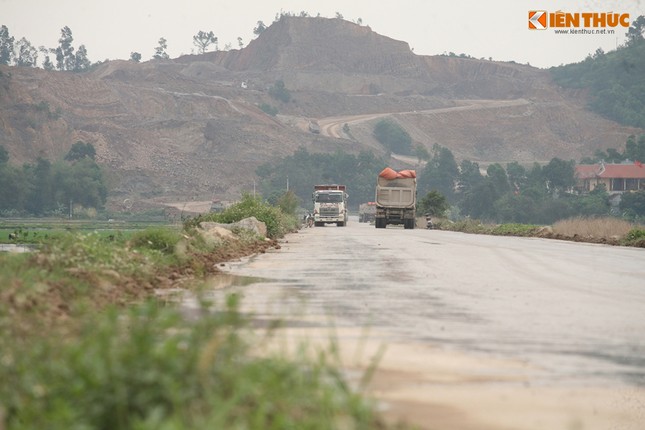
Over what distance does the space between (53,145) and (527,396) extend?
6763 inches

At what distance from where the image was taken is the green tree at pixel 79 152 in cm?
16551

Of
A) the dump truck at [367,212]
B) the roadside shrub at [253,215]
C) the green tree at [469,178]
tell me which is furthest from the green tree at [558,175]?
the roadside shrub at [253,215]

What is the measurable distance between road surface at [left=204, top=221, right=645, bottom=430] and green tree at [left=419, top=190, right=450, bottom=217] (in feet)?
191

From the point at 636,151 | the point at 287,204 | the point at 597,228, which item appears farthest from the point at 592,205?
the point at 597,228

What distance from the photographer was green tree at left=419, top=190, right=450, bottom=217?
85.6m

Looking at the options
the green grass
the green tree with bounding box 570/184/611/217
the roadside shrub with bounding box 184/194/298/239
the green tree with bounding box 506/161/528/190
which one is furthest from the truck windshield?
the green tree with bounding box 506/161/528/190

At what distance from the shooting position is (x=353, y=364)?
10.3 meters

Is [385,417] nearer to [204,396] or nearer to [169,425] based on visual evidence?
[204,396]

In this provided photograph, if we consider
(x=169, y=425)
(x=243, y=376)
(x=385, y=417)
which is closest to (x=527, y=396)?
(x=385, y=417)

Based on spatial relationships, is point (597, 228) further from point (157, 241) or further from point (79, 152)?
point (79, 152)

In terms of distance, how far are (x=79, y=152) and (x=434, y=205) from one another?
9169 centimetres

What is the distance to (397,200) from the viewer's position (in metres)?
70.5

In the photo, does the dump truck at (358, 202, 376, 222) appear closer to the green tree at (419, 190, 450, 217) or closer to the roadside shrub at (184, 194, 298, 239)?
the green tree at (419, 190, 450, 217)

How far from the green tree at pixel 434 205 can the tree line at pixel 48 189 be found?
54.2 metres
